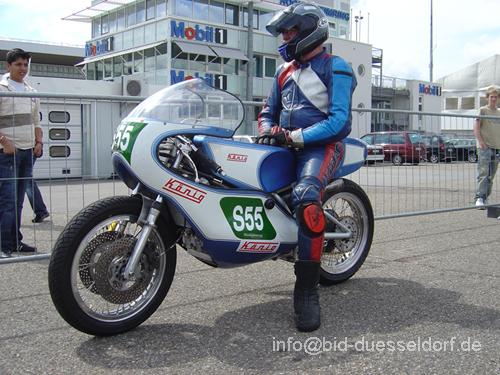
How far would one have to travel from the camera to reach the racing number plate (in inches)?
123

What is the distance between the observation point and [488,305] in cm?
357

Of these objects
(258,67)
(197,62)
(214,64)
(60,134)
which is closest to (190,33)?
(197,62)

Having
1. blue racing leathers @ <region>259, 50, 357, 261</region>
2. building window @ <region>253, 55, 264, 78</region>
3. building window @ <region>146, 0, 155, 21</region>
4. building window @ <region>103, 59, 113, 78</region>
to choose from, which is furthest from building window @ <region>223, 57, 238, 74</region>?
blue racing leathers @ <region>259, 50, 357, 261</region>

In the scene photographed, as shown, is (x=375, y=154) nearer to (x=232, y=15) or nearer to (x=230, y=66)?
(x=230, y=66)

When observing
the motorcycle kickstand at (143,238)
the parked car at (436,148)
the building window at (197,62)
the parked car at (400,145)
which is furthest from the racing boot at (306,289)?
the building window at (197,62)

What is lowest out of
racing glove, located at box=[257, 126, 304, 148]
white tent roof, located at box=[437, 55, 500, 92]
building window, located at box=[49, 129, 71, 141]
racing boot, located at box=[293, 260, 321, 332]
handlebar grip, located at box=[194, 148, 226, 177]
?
racing boot, located at box=[293, 260, 321, 332]

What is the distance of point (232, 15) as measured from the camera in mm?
30844

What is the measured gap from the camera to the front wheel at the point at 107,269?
8.98 feet

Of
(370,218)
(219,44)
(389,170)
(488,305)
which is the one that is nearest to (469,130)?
(389,170)

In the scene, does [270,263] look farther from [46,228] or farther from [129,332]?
[46,228]

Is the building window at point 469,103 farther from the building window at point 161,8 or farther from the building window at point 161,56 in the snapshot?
the building window at point 161,56

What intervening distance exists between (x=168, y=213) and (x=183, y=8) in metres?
27.3

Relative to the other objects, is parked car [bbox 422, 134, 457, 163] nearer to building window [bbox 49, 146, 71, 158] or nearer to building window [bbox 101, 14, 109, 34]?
building window [bbox 49, 146, 71, 158]

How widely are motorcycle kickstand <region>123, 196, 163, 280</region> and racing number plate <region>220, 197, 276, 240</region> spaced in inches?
15.3
